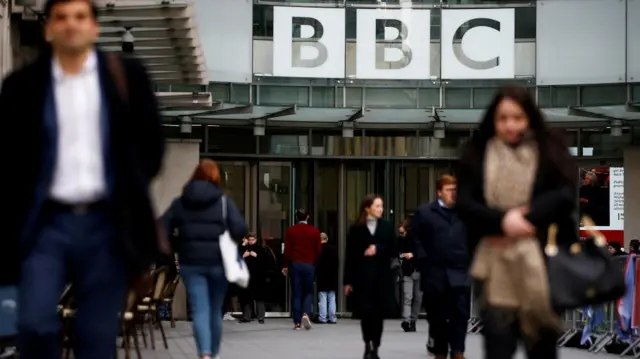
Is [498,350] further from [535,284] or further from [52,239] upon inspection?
[52,239]

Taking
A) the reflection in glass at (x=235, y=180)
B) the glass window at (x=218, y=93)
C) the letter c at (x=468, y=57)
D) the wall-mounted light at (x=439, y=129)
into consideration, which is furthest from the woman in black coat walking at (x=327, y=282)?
the letter c at (x=468, y=57)

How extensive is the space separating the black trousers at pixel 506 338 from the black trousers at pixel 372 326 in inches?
265

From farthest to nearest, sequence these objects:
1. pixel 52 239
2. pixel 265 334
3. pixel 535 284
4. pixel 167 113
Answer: pixel 167 113 → pixel 265 334 → pixel 535 284 → pixel 52 239

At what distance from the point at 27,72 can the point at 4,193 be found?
1.51 ft

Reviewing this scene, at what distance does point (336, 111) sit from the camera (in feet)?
87.2

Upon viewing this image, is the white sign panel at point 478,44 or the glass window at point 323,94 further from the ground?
the white sign panel at point 478,44

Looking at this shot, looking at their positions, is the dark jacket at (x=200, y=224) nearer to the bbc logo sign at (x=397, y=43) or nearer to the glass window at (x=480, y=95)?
the bbc logo sign at (x=397, y=43)

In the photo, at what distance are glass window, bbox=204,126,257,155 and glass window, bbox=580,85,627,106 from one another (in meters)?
6.57

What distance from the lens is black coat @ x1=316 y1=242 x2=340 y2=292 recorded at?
25.5 meters

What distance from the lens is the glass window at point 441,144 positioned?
1081 inches

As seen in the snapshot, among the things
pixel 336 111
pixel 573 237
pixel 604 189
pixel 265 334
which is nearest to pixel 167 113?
pixel 336 111

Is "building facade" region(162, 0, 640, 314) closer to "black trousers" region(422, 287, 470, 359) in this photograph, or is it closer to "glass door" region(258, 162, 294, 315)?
"glass door" region(258, 162, 294, 315)

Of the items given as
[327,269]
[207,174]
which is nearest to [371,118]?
[327,269]

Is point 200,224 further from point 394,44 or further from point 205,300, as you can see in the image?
point 394,44
